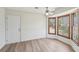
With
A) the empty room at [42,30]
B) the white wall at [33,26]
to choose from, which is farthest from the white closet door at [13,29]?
the white wall at [33,26]

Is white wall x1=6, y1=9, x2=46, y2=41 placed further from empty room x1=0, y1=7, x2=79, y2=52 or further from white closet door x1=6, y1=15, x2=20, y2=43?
white closet door x1=6, y1=15, x2=20, y2=43

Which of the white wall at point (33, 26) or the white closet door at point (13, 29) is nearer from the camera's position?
the white wall at point (33, 26)

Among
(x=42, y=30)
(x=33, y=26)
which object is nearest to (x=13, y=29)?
(x=33, y=26)

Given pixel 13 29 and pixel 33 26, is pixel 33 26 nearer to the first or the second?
pixel 33 26

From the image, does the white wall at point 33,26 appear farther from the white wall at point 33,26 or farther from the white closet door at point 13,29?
the white closet door at point 13,29

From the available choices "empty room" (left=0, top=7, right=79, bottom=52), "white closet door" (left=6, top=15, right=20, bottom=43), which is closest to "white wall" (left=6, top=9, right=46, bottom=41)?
"empty room" (left=0, top=7, right=79, bottom=52)

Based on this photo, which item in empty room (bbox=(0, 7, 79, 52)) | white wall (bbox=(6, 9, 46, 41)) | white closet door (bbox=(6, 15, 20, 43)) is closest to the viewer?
empty room (bbox=(0, 7, 79, 52))

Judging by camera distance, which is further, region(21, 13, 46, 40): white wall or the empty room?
region(21, 13, 46, 40): white wall

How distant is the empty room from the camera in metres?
2.56

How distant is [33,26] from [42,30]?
0.97 ft

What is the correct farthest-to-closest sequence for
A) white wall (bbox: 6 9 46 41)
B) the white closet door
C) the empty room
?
the white closet door → white wall (bbox: 6 9 46 41) → the empty room

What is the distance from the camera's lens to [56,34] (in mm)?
2678

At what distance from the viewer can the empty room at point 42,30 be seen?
2.56 m
